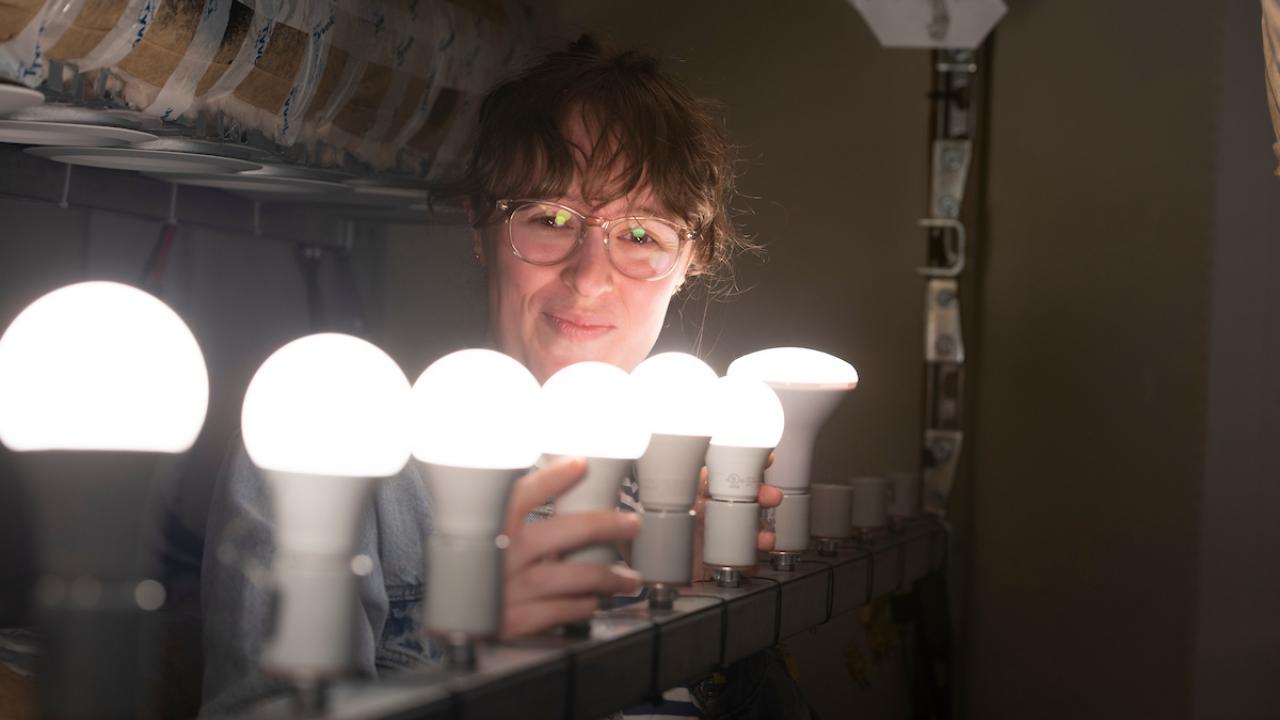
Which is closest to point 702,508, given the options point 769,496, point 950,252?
point 769,496

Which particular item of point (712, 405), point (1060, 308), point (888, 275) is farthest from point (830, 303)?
point (712, 405)

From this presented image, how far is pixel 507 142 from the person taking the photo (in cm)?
113

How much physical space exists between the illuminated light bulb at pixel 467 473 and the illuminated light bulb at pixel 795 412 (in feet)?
1.22

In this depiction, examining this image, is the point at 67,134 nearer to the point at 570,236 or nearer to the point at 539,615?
the point at 570,236

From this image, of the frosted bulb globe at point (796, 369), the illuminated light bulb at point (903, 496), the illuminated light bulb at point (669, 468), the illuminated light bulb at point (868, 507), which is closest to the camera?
the illuminated light bulb at point (669, 468)

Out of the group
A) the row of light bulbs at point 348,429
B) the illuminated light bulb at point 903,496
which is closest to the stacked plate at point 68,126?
the row of light bulbs at point 348,429

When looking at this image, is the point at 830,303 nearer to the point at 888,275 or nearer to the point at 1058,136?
the point at 888,275

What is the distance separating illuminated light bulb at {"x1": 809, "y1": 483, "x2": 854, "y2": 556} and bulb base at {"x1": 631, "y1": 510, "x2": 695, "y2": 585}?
1.33ft

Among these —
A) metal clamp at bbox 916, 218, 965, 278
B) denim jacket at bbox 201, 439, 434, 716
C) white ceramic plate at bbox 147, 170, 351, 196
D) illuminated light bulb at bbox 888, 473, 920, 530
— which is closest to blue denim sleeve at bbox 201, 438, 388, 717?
denim jacket at bbox 201, 439, 434, 716

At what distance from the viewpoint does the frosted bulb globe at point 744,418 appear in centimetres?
73

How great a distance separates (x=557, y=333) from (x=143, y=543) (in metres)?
0.64

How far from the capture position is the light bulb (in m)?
0.59

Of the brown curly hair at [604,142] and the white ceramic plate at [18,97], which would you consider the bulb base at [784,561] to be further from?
the white ceramic plate at [18,97]

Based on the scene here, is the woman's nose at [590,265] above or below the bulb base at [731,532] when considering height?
above
